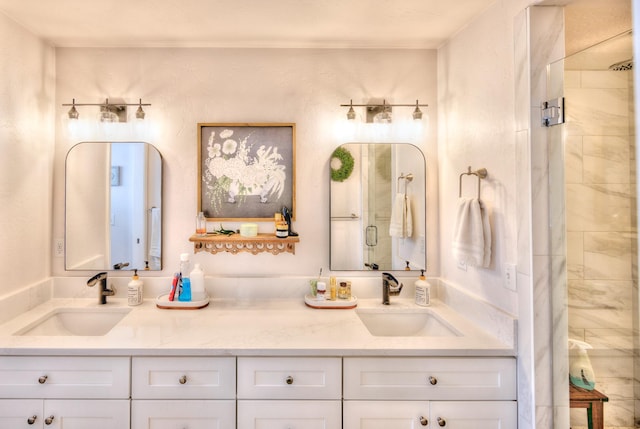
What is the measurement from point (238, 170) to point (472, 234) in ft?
4.38

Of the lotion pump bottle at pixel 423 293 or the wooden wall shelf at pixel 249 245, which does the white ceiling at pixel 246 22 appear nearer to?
the wooden wall shelf at pixel 249 245

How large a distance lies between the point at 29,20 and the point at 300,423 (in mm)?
2355

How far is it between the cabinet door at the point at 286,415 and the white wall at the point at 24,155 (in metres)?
1.37

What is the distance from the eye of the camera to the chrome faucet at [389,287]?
6.56ft

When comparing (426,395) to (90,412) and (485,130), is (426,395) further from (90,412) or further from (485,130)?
(90,412)

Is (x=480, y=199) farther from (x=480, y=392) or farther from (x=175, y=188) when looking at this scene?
(x=175, y=188)

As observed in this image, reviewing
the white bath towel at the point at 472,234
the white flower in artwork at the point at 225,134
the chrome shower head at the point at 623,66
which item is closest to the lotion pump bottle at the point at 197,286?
the white flower in artwork at the point at 225,134

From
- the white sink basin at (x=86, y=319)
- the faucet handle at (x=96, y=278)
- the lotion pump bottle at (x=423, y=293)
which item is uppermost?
the faucet handle at (x=96, y=278)

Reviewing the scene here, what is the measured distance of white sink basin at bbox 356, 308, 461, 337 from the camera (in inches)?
77.6

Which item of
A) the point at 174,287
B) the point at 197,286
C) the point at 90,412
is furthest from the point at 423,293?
the point at 90,412

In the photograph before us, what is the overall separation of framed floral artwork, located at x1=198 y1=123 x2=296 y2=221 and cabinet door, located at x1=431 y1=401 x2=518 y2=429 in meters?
1.26

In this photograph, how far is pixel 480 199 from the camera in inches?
67.7

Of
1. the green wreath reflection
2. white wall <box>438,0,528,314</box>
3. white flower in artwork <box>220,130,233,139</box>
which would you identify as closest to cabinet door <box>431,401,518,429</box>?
white wall <box>438,0,528,314</box>

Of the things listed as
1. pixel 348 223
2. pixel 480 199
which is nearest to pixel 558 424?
pixel 480 199
